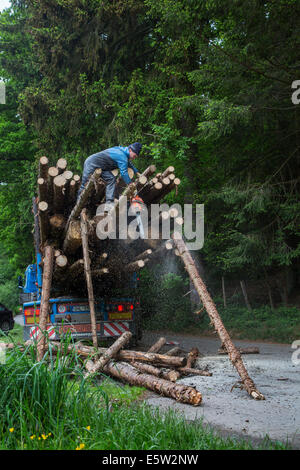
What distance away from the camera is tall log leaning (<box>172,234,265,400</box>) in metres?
5.58

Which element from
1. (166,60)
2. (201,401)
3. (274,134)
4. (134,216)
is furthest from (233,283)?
(201,401)

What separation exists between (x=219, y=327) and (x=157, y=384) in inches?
46.7

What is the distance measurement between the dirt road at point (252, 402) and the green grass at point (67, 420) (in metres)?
0.58

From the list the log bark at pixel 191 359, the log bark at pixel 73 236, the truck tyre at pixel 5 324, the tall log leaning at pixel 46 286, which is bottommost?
the truck tyre at pixel 5 324

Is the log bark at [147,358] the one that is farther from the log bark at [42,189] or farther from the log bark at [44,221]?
the log bark at [42,189]

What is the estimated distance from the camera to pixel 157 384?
5785mm

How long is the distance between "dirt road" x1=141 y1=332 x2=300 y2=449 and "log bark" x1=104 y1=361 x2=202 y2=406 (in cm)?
8

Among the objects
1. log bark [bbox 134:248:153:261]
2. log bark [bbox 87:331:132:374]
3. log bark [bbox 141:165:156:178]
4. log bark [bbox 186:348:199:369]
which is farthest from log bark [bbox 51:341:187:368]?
log bark [bbox 141:165:156:178]

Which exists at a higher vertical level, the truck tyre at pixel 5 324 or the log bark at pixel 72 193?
the log bark at pixel 72 193

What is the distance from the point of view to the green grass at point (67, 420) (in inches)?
131

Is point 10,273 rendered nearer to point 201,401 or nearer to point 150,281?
point 150,281

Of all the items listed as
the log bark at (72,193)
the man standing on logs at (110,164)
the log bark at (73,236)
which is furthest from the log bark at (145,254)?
the log bark at (72,193)
